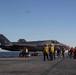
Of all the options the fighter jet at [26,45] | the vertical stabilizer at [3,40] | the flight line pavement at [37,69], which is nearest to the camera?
the flight line pavement at [37,69]

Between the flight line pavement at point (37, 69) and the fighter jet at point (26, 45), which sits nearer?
the flight line pavement at point (37, 69)

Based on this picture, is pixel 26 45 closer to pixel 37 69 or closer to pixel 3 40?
pixel 3 40

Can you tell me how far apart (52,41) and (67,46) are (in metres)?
3.63

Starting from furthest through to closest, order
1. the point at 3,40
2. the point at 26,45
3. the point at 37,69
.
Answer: the point at 3,40 < the point at 26,45 < the point at 37,69

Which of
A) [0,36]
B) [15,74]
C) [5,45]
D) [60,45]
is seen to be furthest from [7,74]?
[0,36]

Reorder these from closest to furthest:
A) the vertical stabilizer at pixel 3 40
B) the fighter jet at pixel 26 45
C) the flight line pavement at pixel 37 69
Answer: the flight line pavement at pixel 37 69
the fighter jet at pixel 26 45
the vertical stabilizer at pixel 3 40

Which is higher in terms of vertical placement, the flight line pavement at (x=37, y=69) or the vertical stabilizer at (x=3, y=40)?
the vertical stabilizer at (x=3, y=40)

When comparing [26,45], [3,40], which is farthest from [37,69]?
[3,40]

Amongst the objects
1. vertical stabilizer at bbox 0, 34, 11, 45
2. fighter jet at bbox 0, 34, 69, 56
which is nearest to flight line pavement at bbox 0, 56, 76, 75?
fighter jet at bbox 0, 34, 69, 56

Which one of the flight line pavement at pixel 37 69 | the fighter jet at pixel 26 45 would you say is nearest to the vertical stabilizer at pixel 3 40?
the fighter jet at pixel 26 45

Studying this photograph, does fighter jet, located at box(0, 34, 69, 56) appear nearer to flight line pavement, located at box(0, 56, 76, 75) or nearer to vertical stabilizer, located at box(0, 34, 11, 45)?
vertical stabilizer, located at box(0, 34, 11, 45)

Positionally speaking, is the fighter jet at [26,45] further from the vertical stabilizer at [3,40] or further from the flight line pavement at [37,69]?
the flight line pavement at [37,69]

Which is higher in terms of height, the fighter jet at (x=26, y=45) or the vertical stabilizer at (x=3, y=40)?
the vertical stabilizer at (x=3, y=40)

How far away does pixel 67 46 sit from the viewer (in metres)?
66.1
